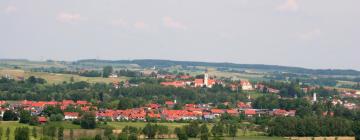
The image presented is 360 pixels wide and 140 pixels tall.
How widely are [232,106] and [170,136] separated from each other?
43.0 m

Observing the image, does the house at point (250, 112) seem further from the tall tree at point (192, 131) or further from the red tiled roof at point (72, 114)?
the tall tree at point (192, 131)

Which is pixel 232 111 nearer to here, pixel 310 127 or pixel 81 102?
pixel 81 102

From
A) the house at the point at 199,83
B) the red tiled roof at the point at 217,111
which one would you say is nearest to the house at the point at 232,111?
the red tiled roof at the point at 217,111

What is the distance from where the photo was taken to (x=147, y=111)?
10362 centimetres

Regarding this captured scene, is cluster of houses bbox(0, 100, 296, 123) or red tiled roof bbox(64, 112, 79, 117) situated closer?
red tiled roof bbox(64, 112, 79, 117)

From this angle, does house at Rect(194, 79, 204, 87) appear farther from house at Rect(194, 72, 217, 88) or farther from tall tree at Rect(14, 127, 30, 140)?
tall tree at Rect(14, 127, 30, 140)

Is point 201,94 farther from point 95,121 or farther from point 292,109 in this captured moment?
point 95,121

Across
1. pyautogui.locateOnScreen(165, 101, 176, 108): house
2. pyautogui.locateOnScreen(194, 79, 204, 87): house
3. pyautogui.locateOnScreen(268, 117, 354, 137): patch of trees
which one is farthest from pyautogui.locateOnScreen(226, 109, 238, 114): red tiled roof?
pyautogui.locateOnScreen(194, 79, 204, 87): house

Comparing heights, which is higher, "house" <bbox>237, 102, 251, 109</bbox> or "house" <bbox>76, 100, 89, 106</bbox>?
"house" <bbox>76, 100, 89, 106</bbox>

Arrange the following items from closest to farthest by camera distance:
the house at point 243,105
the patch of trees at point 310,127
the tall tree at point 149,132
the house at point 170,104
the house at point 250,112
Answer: the tall tree at point 149,132 < the patch of trees at point 310,127 < the house at point 250,112 < the house at point 170,104 < the house at point 243,105

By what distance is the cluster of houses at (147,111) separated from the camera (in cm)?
9625

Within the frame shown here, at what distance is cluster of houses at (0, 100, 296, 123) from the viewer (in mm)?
96250

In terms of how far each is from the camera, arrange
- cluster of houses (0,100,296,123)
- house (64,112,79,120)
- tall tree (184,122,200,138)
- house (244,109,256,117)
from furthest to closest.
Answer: house (244,109,256,117) < cluster of houses (0,100,296,123) < house (64,112,79,120) < tall tree (184,122,200,138)

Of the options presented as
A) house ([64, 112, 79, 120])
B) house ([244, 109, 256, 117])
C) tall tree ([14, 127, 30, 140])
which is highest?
tall tree ([14, 127, 30, 140])
